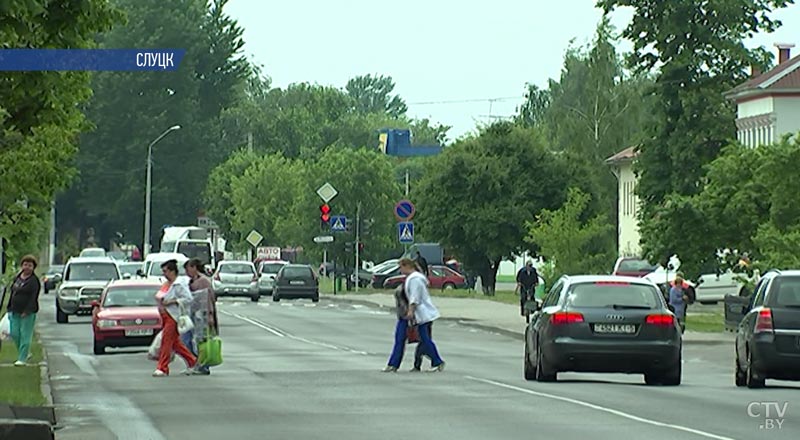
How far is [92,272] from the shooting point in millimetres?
53219


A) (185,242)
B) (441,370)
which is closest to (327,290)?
(185,242)

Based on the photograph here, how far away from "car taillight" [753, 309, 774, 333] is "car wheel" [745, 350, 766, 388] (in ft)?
1.48

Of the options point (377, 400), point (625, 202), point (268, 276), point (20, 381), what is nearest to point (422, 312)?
point (20, 381)

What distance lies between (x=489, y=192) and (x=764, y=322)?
56931 mm

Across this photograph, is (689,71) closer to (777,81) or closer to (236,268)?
(236,268)

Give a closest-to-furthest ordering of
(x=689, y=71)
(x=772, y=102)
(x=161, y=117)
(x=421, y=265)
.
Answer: (x=421, y=265) → (x=689, y=71) → (x=772, y=102) → (x=161, y=117)

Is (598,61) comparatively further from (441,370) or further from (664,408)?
(664,408)

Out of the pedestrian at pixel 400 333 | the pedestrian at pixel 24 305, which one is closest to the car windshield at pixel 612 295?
the pedestrian at pixel 400 333

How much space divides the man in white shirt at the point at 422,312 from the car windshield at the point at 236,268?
146ft

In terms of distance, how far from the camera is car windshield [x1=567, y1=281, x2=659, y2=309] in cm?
2627

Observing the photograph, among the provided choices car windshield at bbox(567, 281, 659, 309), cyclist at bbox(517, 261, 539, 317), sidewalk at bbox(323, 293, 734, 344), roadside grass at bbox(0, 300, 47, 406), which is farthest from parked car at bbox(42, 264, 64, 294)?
car windshield at bbox(567, 281, 659, 309)

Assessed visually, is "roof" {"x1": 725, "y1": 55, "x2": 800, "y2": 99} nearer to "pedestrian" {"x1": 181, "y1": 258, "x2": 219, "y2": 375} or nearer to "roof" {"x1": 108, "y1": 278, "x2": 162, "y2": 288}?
"roof" {"x1": 108, "y1": 278, "x2": 162, "y2": 288}

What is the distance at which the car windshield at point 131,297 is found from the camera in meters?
38.0

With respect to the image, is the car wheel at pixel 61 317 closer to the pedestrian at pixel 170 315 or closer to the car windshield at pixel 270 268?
the pedestrian at pixel 170 315
